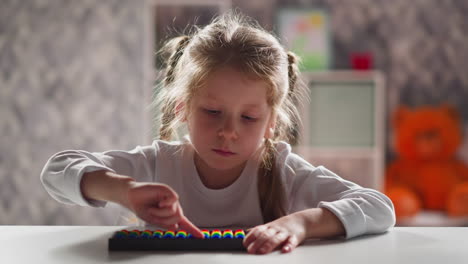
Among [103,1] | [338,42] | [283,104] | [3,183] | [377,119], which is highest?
[103,1]

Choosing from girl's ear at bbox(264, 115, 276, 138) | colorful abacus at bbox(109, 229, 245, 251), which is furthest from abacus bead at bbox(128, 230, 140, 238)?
girl's ear at bbox(264, 115, 276, 138)

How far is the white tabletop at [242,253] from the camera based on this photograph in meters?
0.64

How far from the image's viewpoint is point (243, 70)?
980 mm

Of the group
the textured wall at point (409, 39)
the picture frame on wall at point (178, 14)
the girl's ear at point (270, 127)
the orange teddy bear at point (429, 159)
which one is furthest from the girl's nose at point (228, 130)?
the textured wall at point (409, 39)

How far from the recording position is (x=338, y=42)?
12.5 feet

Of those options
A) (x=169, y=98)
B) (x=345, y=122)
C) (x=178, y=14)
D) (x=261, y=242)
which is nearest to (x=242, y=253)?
(x=261, y=242)

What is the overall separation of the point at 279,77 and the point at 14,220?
9.16ft

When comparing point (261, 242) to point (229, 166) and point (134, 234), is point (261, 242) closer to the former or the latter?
point (134, 234)

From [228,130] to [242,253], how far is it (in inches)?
11.6

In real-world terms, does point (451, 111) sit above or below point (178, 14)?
below

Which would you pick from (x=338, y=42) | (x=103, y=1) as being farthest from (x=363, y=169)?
(x=103, y=1)

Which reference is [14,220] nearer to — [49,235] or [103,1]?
[103,1]

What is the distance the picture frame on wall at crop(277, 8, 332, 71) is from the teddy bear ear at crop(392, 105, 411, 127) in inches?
20.9

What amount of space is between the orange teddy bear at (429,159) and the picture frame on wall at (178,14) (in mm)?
1358
